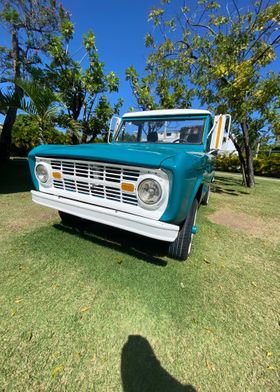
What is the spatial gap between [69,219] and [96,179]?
5.01 ft

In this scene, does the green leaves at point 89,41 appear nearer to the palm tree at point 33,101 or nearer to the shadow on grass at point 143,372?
the palm tree at point 33,101

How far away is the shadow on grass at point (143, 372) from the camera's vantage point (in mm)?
1436

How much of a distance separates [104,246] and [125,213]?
1.12 metres

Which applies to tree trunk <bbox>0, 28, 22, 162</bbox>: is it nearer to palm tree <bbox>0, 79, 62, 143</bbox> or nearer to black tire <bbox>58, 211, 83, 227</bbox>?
palm tree <bbox>0, 79, 62, 143</bbox>

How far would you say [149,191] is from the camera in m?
2.07

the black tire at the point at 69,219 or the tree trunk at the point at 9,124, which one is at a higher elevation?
the tree trunk at the point at 9,124

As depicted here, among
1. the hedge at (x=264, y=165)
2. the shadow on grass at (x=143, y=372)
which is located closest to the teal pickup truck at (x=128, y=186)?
the shadow on grass at (x=143, y=372)

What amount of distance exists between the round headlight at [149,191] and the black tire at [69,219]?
6.10 ft

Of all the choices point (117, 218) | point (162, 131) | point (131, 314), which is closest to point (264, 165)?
point (162, 131)

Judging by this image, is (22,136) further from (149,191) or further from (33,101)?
(149,191)

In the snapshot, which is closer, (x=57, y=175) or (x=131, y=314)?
(x=131, y=314)

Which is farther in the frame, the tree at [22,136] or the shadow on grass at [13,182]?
the tree at [22,136]

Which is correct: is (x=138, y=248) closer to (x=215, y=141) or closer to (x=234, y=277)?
(x=234, y=277)

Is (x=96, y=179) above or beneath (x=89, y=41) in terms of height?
beneath
